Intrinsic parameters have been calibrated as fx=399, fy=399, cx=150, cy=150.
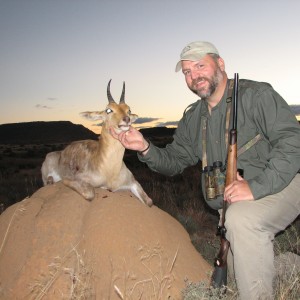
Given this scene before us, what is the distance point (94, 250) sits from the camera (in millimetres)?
4520

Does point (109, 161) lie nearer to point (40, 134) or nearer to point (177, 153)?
point (177, 153)

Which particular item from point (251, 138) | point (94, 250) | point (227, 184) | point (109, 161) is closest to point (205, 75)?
point (251, 138)

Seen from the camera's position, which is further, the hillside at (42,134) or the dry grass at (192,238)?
the hillside at (42,134)

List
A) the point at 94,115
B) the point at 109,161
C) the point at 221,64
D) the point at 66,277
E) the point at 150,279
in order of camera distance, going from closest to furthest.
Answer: the point at 150,279 → the point at 66,277 → the point at 221,64 → the point at 109,161 → the point at 94,115

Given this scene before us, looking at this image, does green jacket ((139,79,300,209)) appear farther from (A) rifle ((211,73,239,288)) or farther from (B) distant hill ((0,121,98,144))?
(B) distant hill ((0,121,98,144))

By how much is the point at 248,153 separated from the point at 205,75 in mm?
1105

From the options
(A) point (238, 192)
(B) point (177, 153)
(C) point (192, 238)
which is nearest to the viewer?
(A) point (238, 192)

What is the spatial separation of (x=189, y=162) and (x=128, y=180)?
0.98 m

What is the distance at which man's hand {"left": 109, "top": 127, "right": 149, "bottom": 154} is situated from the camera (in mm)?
5387

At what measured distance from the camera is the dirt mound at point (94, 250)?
4.29 m

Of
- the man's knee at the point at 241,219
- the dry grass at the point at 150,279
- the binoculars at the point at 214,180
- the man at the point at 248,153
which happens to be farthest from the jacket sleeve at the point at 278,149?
the dry grass at the point at 150,279

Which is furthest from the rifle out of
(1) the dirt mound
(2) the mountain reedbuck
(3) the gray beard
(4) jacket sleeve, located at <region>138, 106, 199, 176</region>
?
(2) the mountain reedbuck

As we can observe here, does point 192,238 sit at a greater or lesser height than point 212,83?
lesser

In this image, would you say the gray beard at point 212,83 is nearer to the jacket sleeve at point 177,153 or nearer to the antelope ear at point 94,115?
the jacket sleeve at point 177,153
